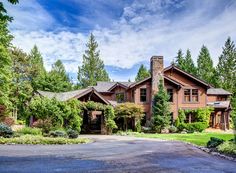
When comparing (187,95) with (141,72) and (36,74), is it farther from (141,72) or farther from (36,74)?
(141,72)

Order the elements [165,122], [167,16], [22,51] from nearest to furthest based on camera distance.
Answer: [167,16] < [165,122] < [22,51]

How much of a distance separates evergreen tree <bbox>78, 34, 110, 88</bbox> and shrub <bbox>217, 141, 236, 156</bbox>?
5634cm

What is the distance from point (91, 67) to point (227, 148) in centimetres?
5938

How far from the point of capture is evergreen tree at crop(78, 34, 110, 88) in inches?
2881

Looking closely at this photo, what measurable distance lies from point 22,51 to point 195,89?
24216 millimetres

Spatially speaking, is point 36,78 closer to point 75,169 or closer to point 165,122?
point 165,122

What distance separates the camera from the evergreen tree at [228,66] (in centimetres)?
6931

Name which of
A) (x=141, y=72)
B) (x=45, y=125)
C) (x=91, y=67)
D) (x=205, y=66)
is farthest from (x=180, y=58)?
(x=45, y=125)

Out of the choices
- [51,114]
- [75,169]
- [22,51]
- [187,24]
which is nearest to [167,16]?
[187,24]

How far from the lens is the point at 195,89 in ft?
139

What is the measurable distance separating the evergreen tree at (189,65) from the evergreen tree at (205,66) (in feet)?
4.62

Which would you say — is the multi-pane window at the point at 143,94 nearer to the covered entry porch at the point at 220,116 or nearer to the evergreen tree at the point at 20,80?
the covered entry porch at the point at 220,116

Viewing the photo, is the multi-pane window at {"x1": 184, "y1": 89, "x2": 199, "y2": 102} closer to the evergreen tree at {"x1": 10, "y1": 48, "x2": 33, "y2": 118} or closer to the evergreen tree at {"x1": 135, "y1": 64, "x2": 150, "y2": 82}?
the evergreen tree at {"x1": 10, "y1": 48, "x2": 33, "y2": 118}

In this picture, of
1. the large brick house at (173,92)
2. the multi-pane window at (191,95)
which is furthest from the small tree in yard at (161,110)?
the multi-pane window at (191,95)
